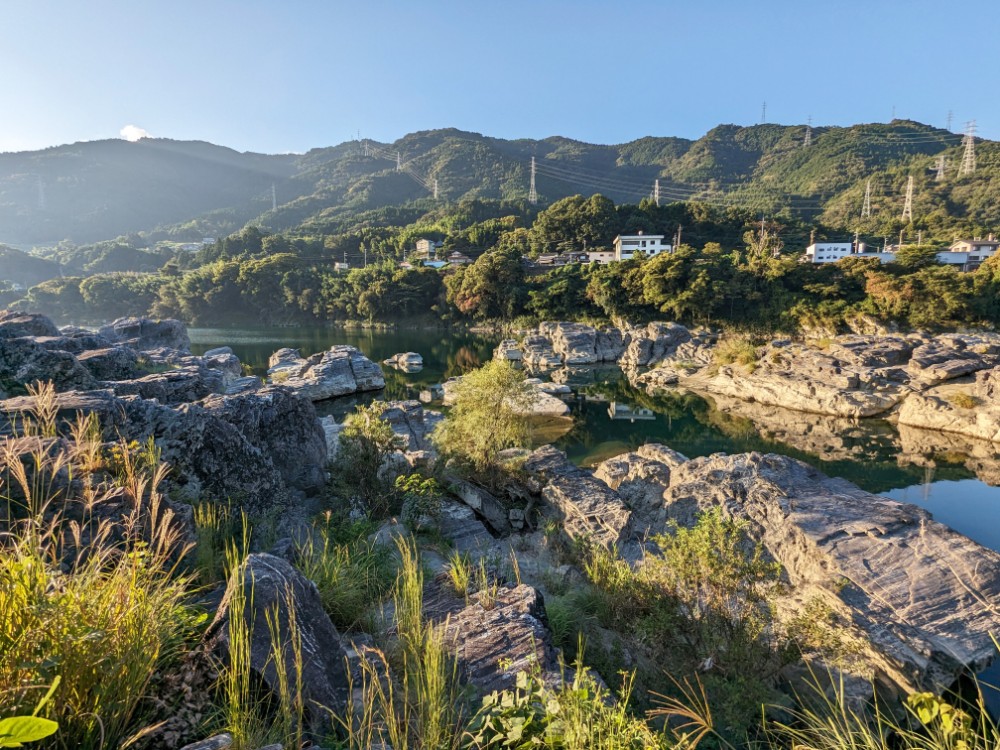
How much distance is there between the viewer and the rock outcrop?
25.4 meters

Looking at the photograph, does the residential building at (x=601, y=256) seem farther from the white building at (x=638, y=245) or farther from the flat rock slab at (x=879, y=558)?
the flat rock slab at (x=879, y=558)

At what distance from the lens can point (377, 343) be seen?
45500mm

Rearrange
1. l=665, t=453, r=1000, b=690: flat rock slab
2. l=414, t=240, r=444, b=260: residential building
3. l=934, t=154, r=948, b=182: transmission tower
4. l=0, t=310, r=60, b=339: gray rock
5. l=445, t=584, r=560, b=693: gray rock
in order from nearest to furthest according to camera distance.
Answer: l=445, t=584, r=560, b=693: gray rock, l=665, t=453, r=1000, b=690: flat rock slab, l=0, t=310, r=60, b=339: gray rock, l=934, t=154, r=948, b=182: transmission tower, l=414, t=240, r=444, b=260: residential building

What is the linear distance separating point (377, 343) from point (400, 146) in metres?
170

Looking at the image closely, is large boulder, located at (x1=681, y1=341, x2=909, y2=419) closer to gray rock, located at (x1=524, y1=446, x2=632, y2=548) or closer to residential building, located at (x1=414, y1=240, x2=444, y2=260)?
gray rock, located at (x1=524, y1=446, x2=632, y2=548)

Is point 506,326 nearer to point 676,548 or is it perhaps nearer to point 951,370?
point 951,370

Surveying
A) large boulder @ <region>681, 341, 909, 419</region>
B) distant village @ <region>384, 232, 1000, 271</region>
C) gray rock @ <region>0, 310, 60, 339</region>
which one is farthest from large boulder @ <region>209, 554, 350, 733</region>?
distant village @ <region>384, 232, 1000, 271</region>

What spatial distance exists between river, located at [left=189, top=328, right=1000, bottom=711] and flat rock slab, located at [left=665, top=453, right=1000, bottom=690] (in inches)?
62.2

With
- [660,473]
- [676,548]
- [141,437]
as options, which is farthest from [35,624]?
[660,473]

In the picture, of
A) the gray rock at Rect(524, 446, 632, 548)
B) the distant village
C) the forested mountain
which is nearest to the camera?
the gray rock at Rect(524, 446, 632, 548)

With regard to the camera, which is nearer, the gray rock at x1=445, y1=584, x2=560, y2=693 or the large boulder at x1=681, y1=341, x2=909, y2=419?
the gray rock at x1=445, y1=584, x2=560, y2=693

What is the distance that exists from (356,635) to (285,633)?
3.89ft

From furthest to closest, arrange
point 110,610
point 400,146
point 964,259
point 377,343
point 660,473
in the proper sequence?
point 400,146 → point 377,343 → point 964,259 → point 660,473 → point 110,610

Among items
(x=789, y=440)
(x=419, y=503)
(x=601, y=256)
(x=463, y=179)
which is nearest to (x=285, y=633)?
(x=419, y=503)
